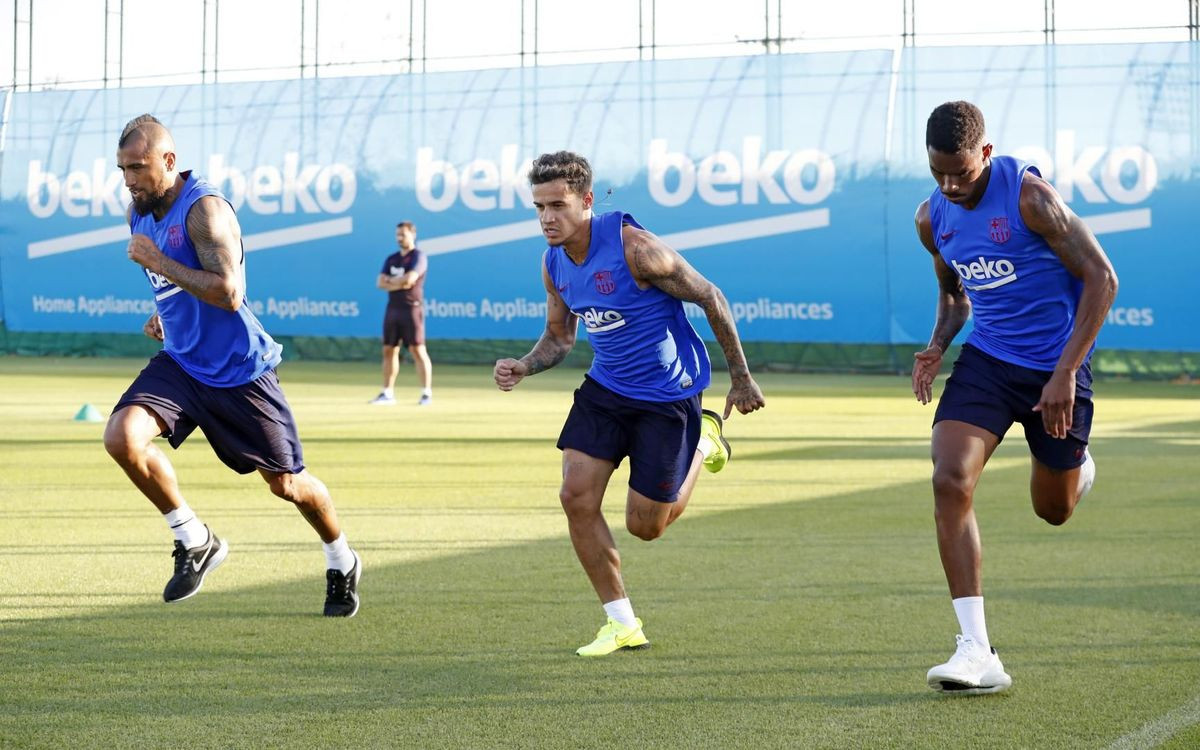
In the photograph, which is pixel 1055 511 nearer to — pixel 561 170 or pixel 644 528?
pixel 644 528

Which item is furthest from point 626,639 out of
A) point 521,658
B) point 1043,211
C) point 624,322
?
point 1043,211

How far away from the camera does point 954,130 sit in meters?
5.84

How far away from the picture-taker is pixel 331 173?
99.6 ft

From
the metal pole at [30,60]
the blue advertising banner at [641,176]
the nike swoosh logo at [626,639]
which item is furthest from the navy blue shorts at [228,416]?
the metal pole at [30,60]

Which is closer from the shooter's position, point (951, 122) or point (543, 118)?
point (951, 122)

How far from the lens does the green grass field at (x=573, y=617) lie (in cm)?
550

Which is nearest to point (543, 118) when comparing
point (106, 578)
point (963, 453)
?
point (106, 578)

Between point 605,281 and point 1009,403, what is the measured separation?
1586mm

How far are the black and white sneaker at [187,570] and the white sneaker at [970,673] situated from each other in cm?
321

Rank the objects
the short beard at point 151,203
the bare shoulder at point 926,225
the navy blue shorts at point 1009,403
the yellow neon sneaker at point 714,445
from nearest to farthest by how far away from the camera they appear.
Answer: the navy blue shorts at point 1009,403 → the bare shoulder at point 926,225 → the short beard at point 151,203 → the yellow neon sneaker at point 714,445

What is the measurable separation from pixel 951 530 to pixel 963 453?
270 mm

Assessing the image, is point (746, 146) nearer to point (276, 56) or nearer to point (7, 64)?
point (276, 56)

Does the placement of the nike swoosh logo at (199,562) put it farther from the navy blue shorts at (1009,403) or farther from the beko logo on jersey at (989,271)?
the beko logo on jersey at (989,271)

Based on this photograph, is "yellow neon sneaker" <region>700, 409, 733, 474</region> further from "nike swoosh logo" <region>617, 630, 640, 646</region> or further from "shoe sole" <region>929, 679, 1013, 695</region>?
"shoe sole" <region>929, 679, 1013, 695</region>
